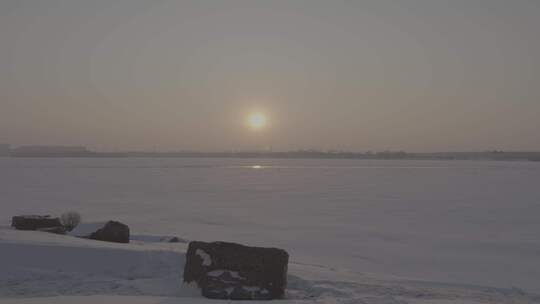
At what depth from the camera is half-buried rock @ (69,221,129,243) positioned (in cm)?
1003

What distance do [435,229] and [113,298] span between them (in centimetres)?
1006

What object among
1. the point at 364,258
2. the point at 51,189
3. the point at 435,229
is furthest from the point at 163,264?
the point at 51,189

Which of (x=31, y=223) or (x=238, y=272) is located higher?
(x=238, y=272)

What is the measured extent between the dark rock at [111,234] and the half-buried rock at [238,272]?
4104 millimetres

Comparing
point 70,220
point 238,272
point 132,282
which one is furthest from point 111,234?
point 238,272

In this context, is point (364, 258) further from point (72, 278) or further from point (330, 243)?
point (72, 278)

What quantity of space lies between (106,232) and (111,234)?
9cm

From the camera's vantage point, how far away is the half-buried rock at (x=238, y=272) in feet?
19.7

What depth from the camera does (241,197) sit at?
23.3 metres

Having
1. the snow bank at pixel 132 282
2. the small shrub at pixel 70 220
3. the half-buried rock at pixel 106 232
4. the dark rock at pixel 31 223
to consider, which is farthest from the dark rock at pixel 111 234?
the small shrub at pixel 70 220

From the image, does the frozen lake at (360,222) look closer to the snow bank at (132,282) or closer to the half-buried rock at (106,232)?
the snow bank at (132,282)

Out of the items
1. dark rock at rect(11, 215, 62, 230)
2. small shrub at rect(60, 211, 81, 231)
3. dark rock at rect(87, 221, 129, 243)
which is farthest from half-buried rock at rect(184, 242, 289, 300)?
small shrub at rect(60, 211, 81, 231)

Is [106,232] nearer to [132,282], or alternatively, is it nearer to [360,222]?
[132,282]

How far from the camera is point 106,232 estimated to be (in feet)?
33.1
